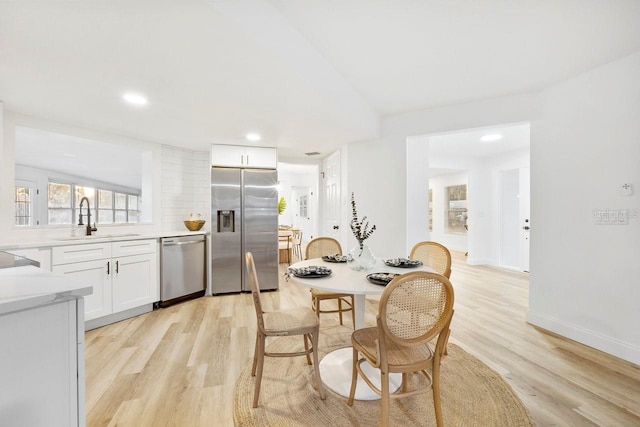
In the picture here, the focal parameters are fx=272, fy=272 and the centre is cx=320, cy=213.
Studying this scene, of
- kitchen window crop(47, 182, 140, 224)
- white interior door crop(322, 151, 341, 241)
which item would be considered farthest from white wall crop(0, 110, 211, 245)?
white interior door crop(322, 151, 341, 241)

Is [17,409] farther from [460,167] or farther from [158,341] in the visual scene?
[460,167]

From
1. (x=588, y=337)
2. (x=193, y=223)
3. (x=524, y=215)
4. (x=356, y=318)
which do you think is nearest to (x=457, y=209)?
(x=524, y=215)

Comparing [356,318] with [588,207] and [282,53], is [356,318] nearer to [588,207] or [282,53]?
[282,53]

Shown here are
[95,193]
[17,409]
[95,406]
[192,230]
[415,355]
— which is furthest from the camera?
[95,193]

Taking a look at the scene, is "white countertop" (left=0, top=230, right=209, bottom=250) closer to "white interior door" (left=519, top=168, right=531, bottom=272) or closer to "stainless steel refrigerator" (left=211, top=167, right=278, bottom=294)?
"stainless steel refrigerator" (left=211, top=167, right=278, bottom=294)

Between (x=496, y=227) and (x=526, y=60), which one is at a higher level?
(x=526, y=60)

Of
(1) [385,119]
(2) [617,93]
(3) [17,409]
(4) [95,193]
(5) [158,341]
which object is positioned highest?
(1) [385,119]

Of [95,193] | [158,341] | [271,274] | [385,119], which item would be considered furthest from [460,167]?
[95,193]

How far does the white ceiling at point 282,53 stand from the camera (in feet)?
5.11

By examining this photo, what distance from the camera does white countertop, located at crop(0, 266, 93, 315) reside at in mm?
800

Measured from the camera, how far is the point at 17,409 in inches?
32.2

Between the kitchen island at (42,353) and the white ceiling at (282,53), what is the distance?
1.42 metres

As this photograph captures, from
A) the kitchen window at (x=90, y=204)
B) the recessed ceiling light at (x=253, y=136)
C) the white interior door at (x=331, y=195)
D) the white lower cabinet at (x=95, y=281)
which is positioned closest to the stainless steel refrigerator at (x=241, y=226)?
the recessed ceiling light at (x=253, y=136)

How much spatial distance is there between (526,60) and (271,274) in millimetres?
3890
